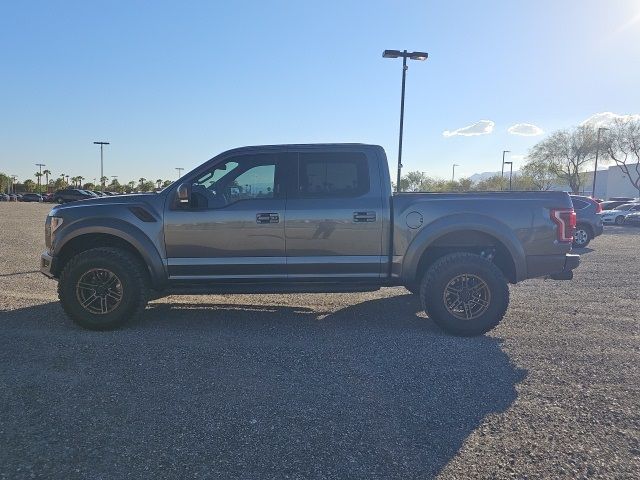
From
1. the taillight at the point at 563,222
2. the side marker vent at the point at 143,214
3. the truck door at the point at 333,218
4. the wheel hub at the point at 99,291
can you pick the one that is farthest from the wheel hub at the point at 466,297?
the wheel hub at the point at 99,291

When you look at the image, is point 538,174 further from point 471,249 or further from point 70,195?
point 471,249

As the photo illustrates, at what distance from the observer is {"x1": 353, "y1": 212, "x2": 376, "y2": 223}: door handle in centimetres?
517

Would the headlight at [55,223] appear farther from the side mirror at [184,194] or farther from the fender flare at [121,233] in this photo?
the side mirror at [184,194]

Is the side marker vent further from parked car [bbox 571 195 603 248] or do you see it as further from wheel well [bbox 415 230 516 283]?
parked car [bbox 571 195 603 248]

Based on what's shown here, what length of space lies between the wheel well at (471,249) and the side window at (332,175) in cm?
108

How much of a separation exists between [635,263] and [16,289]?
41.8 ft

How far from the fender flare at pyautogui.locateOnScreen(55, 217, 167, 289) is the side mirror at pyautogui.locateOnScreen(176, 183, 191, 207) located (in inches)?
22.5

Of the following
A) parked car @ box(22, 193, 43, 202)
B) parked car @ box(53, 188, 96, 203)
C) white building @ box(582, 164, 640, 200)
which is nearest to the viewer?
parked car @ box(53, 188, 96, 203)

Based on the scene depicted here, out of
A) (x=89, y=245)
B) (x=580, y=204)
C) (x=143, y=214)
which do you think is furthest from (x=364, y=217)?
(x=580, y=204)

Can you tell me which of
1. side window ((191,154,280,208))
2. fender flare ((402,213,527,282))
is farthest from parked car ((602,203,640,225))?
side window ((191,154,280,208))

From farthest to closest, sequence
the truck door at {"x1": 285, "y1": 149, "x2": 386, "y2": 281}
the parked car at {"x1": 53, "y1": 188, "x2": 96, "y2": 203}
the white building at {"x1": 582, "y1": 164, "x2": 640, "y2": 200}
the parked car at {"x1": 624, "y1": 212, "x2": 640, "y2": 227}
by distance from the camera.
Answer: the white building at {"x1": 582, "y1": 164, "x2": 640, "y2": 200}
the parked car at {"x1": 53, "y1": 188, "x2": 96, "y2": 203}
the parked car at {"x1": 624, "y1": 212, "x2": 640, "y2": 227}
the truck door at {"x1": 285, "y1": 149, "x2": 386, "y2": 281}

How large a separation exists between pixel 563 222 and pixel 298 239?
2.99m

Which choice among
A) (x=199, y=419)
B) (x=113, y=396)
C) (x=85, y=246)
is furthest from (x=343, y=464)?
(x=85, y=246)

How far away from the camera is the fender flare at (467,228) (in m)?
5.15
